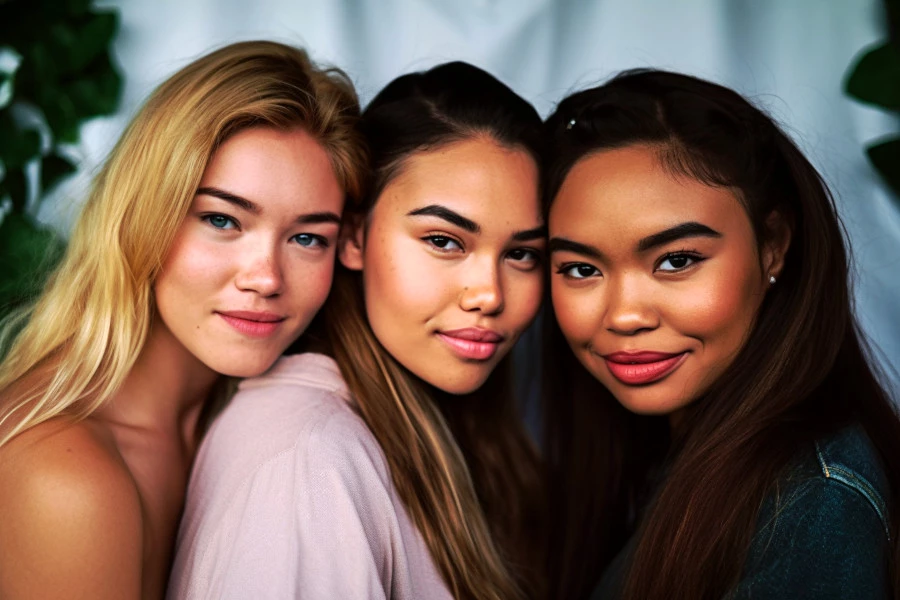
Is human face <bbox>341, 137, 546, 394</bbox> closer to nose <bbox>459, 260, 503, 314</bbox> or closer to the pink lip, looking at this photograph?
nose <bbox>459, 260, 503, 314</bbox>

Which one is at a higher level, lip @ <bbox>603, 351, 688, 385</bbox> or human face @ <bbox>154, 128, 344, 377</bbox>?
human face @ <bbox>154, 128, 344, 377</bbox>

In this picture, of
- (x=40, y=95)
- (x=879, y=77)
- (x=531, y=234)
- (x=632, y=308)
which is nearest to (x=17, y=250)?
(x=40, y=95)

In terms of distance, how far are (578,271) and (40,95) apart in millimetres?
1512

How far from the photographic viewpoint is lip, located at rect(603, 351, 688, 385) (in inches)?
66.9

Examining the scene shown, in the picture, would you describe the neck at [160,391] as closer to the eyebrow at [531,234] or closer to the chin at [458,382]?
the chin at [458,382]

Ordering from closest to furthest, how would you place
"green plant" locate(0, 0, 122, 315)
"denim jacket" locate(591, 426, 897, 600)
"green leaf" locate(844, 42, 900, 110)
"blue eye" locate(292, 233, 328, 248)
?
1. "denim jacket" locate(591, 426, 897, 600)
2. "blue eye" locate(292, 233, 328, 248)
3. "green leaf" locate(844, 42, 900, 110)
4. "green plant" locate(0, 0, 122, 315)

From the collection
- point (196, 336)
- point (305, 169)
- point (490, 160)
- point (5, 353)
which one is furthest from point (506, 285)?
point (5, 353)

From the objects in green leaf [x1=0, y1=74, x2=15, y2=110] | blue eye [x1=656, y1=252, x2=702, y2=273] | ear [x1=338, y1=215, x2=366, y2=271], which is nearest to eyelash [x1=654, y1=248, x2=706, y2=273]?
blue eye [x1=656, y1=252, x2=702, y2=273]

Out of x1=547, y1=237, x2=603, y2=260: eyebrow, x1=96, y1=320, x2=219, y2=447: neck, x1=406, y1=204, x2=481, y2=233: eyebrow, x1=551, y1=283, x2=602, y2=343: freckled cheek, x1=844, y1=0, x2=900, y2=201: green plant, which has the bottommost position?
x1=96, y1=320, x2=219, y2=447: neck

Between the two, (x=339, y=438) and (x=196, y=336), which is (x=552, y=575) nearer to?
(x=339, y=438)

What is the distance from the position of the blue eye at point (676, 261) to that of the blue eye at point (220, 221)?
809 mm

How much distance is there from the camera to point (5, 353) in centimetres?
210

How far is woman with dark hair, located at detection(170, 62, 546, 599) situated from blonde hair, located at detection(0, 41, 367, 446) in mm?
164

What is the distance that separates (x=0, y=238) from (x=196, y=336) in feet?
3.04
